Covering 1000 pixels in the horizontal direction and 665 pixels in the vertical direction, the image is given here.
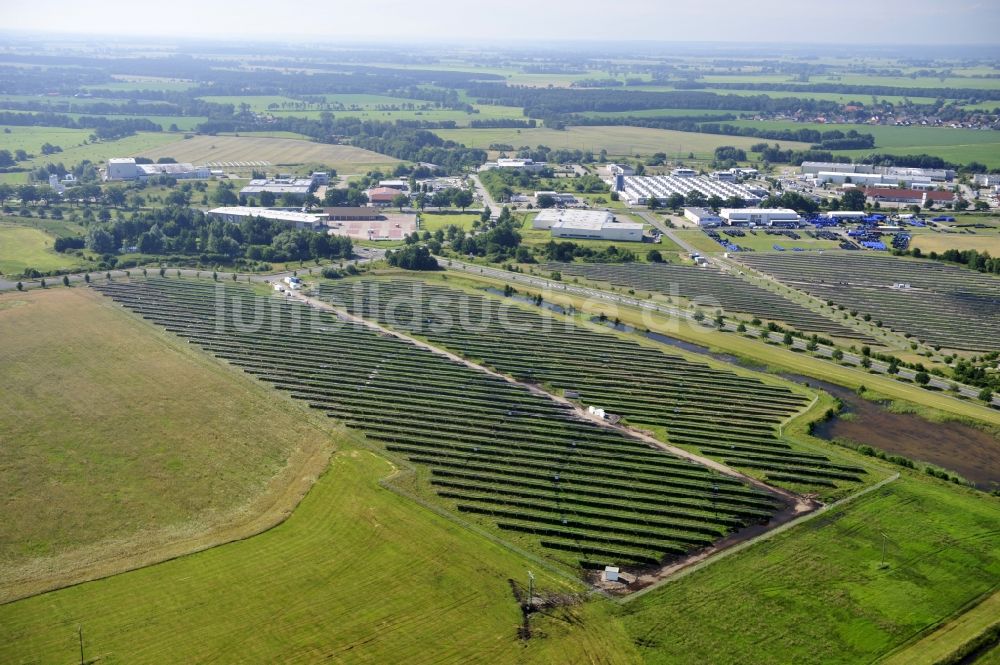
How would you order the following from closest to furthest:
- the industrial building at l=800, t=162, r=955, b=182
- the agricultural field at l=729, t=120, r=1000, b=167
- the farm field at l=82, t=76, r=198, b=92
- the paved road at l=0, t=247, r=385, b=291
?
the paved road at l=0, t=247, r=385, b=291 < the industrial building at l=800, t=162, r=955, b=182 < the agricultural field at l=729, t=120, r=1000, b=167 < the farm field at l=82, t=76, r=198, b=92

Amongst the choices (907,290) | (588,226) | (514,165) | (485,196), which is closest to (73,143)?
(514,165)

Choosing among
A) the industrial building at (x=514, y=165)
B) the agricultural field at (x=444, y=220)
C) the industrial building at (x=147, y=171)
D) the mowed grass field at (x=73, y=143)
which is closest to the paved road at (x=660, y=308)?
the agricultural field at (x=444, y=220)

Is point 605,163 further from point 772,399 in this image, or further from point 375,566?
point 375,566

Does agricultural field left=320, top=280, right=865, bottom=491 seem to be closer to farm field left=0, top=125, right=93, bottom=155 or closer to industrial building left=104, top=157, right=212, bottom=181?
industrial building left=104, top=157, right=212, bottom=181

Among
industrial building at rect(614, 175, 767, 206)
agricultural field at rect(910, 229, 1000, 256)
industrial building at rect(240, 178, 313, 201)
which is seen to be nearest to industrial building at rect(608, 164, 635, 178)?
industrial building at rect(614, 175, 767, 206)

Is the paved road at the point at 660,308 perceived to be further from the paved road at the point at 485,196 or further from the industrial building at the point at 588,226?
the paved road at the point at 485,196

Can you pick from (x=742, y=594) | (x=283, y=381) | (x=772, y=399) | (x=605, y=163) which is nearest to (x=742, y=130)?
(x=605, y=163)

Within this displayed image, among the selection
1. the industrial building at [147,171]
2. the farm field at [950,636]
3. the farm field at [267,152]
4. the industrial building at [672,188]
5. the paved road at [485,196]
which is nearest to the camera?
the farm field at [950,636]
